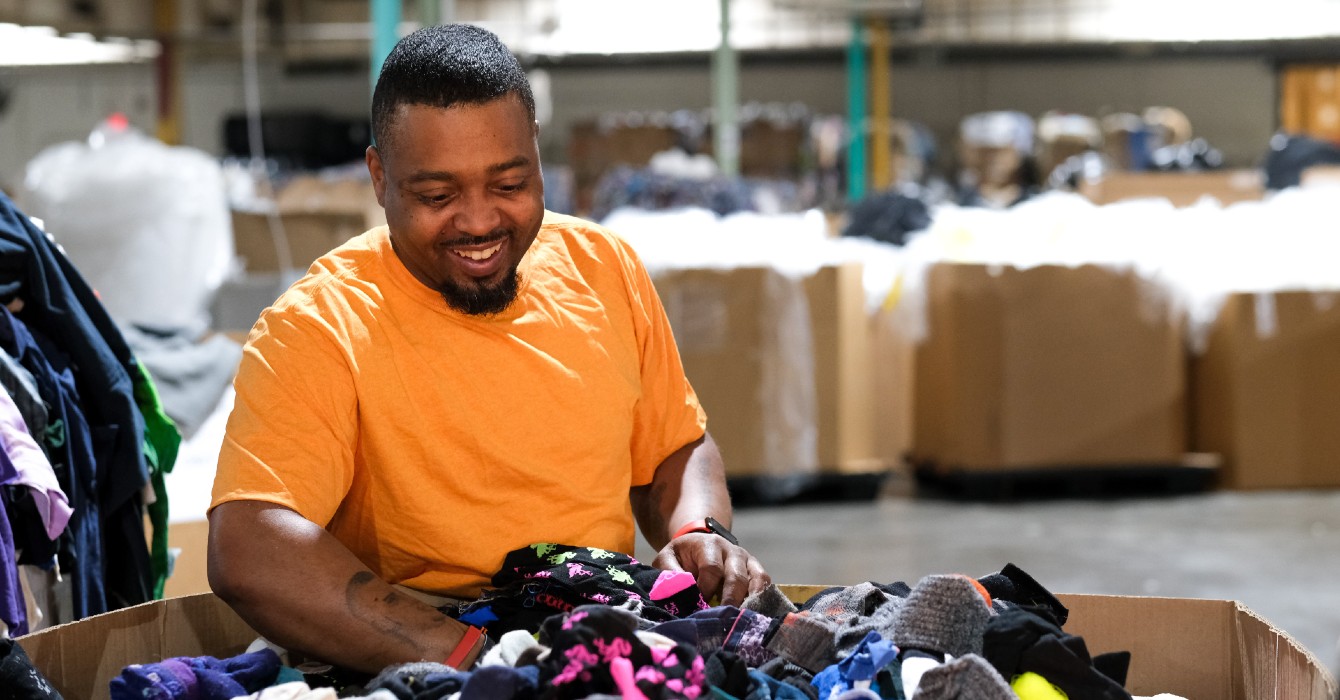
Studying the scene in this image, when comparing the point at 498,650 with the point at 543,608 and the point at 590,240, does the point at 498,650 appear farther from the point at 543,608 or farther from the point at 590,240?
the point at 590,240

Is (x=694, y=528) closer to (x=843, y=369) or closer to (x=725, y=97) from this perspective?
(x=843, y=369)

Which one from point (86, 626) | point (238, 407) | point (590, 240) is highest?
point (590, 240)

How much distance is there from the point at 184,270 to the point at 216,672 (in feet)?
14.3

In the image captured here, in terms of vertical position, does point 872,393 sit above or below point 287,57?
below

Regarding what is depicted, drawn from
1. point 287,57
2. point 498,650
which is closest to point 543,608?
point 498,650

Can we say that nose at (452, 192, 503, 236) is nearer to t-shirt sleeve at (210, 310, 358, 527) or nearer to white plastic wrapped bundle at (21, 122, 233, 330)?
t-shirt sleeve at (210, 310, 358, 527)

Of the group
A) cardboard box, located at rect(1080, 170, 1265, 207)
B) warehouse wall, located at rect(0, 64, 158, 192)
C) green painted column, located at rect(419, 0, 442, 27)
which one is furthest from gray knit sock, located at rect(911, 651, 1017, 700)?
warehouse wall, located at rect(0, 64, 158, 192)

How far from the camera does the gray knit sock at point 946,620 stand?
5.50 feet

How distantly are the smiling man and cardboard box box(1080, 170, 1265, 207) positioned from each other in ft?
24.0

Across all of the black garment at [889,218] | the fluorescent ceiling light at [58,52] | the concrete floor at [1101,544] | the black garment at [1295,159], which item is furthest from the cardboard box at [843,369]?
the fluorescent ceiling light at [58,52]

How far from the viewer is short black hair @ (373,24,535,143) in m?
1.90

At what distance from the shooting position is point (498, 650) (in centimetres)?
170

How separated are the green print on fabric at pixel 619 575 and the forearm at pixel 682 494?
281 millimetres

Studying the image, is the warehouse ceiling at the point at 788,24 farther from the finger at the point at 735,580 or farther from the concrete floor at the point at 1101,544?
the finger at the point at 735,580
